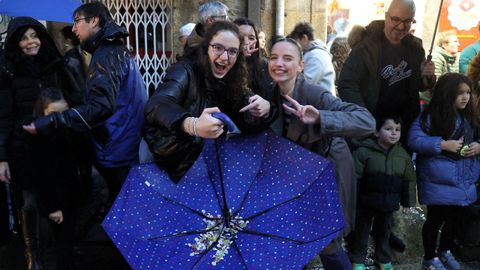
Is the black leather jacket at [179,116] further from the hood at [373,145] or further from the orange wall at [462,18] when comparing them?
the orange wall at [462,18]

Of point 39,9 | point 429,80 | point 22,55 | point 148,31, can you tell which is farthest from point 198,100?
point 148,31

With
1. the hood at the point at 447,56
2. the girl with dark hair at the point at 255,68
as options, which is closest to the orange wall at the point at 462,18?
the hood at the point at 447,56

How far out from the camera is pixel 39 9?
14.9 feet

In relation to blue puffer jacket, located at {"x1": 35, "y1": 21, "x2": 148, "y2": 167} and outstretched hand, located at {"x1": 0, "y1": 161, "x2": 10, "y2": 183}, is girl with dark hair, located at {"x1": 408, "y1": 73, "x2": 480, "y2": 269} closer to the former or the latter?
blue puffer jacket, located at {"x1": 35, "y1": 21, "x2": 148, "y2": 167}

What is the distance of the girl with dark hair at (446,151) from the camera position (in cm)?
394

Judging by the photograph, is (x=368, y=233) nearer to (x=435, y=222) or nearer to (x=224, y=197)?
(x=435, y=222)


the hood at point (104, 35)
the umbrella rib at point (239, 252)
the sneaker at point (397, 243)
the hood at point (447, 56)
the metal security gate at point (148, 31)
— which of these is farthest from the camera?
the metal security gate at point (148, 31)

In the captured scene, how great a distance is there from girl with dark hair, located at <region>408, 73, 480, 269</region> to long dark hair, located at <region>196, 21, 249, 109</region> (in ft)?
6.46

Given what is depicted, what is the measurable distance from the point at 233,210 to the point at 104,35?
1.50m

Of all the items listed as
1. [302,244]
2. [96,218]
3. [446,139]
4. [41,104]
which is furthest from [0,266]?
[446,139]

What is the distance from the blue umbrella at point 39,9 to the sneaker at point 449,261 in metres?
4.00

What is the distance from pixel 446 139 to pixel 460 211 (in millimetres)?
658

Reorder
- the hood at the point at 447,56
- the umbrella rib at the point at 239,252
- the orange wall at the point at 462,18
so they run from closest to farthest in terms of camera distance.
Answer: the umbrella rib at the point at 239,252, the hood at the point at 447,56, the orange wall at the point at 462,18

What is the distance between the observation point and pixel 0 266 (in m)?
4.14
